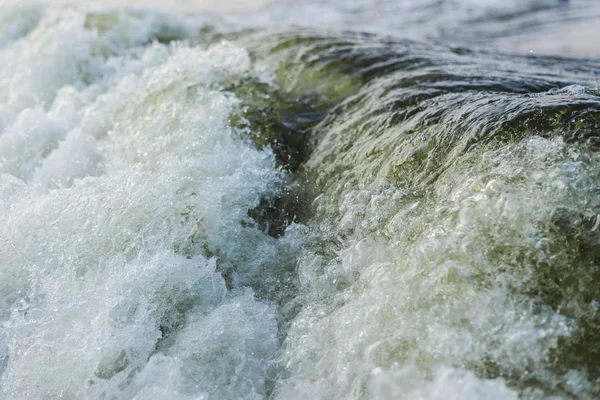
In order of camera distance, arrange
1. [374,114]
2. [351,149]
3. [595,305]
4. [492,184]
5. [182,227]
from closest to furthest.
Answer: [595,305] → [492,184] → [182,227] → [351,149] → [374,114]

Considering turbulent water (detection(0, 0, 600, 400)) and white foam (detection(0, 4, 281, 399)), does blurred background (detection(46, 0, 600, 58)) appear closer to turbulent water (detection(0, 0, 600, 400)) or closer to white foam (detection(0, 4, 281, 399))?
turbulent water (detection(0, 0, 600, 400))

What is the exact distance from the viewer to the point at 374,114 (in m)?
3.46

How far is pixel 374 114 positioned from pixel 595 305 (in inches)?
75.3

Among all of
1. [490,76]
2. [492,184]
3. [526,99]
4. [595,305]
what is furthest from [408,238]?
[490,76]

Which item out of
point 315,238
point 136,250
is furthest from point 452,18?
point 136,250

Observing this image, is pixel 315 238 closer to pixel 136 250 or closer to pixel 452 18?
pixel 136 250

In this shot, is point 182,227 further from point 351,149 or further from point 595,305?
point 595,305

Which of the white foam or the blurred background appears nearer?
the white foam

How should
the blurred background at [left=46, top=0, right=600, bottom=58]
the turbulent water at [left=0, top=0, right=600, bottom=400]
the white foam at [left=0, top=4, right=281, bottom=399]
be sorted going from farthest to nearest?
the blurred background at [left=46, top=0, right=600, bottom=58]
the white foam at [left=0, top=4, right=281, bottom=399]
the turbulent water at [left=0, top=0, right=600, bottom=400]

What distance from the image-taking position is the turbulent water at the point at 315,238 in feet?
6.37

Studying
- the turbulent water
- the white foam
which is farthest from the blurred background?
the white foam

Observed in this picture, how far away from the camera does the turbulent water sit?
6.37 ft

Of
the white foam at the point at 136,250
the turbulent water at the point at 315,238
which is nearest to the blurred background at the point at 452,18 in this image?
the turbulent water at the point at 315,238

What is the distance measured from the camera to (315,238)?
285 centimetres
